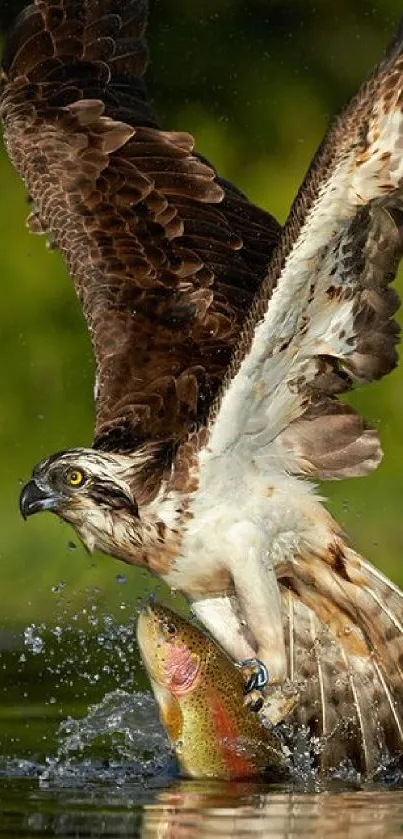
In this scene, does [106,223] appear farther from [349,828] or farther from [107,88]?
[349,828]

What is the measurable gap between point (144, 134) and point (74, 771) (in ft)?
12.9

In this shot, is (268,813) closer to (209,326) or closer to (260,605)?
(260,605)

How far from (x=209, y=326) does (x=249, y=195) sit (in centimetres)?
890

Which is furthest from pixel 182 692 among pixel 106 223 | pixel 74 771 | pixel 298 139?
pixel 298 139

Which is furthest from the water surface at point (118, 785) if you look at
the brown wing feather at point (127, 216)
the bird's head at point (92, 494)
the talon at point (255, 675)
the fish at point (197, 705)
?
the brown wing feather at point (127, 216)

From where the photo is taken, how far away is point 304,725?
12.2 m

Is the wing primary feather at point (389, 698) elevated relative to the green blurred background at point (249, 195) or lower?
lower

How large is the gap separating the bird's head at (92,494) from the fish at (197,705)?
572mm

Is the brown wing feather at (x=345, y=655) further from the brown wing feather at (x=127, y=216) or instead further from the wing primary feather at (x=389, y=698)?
the brown wing feather at (x=127, y=216)

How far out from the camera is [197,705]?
11.4 meters

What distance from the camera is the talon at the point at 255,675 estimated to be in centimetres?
1177

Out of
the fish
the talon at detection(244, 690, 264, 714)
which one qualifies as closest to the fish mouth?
the fish

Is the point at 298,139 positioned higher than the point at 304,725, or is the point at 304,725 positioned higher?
the point at 298,139

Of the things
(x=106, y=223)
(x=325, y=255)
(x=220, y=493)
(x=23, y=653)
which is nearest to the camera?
(x=325, y=255)
